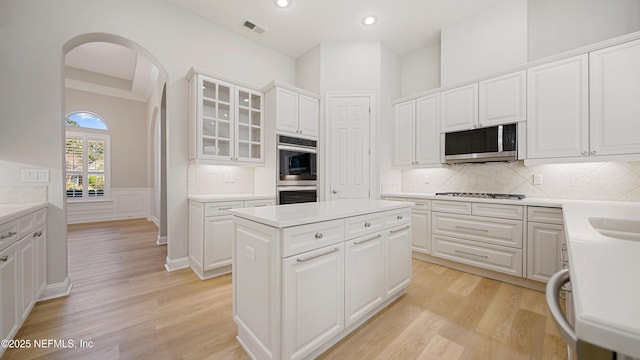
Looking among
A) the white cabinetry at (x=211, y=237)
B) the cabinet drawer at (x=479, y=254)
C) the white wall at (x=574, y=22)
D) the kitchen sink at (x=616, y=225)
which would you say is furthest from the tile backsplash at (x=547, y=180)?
the white cabinetry at (x=211, y=237)

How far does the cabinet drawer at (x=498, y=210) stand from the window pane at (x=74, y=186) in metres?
8.81

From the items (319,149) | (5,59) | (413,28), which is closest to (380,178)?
(319,149)

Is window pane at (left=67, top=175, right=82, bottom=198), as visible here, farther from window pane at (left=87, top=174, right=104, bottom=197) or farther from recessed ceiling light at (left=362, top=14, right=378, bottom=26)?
recessed ceiling light at (left=362, top=14, right=378, bottom=26)

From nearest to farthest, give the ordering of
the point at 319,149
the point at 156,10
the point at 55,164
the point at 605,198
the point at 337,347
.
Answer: the point at 337,347, the point at 55,164, the point at 605,198, the point at 156,10, the point at 319,149

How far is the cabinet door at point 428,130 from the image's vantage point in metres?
3.57

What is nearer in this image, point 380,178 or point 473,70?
point 473,70

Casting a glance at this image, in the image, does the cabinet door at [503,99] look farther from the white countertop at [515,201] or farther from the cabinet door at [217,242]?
the cabinet door at [217,242]

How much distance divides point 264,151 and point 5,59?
2570mm

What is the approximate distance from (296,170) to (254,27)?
224 cm

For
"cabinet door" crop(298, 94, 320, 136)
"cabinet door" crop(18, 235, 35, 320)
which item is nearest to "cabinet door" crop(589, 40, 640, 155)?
"cabinet door" crop(298, 94, 320, 136)

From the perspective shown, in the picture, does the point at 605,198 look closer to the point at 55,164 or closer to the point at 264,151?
the point at 264,151

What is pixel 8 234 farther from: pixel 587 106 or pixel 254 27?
pixel 587 106

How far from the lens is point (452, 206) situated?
3.09 metres

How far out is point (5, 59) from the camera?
7.02ft
